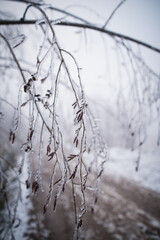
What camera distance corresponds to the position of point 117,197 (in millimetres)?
7773

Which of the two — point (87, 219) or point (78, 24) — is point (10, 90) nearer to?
point (78, 24)

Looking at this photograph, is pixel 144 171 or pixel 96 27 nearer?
pixel 96 27

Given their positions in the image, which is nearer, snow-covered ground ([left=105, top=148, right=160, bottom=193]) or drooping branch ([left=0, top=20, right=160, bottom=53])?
drooping branch ([left=0, top=20, right=160, bottom=53])

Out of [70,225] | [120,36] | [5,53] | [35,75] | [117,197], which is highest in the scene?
[5,53]

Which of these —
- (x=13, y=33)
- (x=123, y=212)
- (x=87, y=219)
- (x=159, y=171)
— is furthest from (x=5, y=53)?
(x=159, y=171)

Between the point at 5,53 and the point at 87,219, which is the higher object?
the point at 5,53

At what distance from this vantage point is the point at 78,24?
1390 millimetres

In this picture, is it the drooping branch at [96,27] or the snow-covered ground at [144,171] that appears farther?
the snow-covered ground at [144,171]

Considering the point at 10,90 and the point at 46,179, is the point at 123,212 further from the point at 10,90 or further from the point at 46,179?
the point at 10,90

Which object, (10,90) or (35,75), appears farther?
(10,90)

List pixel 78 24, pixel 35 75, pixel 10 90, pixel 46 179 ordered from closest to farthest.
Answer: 1. pixel 35 75
2. pixel 78 24
3. pixel 10 90
4. pixel 46 179

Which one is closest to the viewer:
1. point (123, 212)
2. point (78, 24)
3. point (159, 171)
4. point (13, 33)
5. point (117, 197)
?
point (78, 24)

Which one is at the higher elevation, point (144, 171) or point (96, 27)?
point (144, 171)

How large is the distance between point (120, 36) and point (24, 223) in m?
6.12
